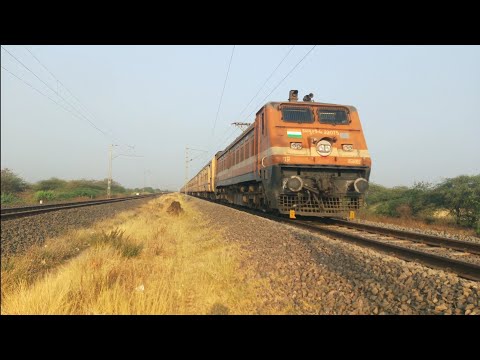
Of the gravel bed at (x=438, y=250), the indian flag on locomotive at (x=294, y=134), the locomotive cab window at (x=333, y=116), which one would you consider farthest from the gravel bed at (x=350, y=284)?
the locomotive cab window at (x=333, y=116)

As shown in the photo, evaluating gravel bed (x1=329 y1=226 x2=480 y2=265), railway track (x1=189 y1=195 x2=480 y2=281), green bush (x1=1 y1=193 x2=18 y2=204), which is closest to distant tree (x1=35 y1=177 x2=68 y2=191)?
green bush (x1=1 y1=193 x2=18 y2=204)

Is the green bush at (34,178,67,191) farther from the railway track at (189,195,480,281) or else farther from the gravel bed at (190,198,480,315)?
the gravel bed at (190,198,480,315)

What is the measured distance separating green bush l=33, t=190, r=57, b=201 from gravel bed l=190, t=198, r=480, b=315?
23.0m

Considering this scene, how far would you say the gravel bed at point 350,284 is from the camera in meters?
3.93

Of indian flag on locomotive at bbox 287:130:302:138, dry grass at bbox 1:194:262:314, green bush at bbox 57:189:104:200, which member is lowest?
dry grass at bbox 1:194:262:314

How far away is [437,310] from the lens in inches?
145

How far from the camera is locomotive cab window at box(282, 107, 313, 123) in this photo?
11.8 meters

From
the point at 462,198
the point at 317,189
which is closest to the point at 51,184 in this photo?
the point at 317,189

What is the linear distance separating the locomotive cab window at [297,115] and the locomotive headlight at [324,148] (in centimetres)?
103

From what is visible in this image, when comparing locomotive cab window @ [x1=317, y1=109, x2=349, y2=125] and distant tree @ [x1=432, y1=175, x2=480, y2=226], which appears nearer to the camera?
locomotive cab window @ [x1=317, y1=109, x2=349, y2=125]

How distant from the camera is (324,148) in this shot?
11227 millimetres

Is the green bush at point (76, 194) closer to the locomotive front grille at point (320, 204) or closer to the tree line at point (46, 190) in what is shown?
the tree line at point (46, 190)

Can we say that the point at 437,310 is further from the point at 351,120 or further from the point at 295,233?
the point at 351,120
